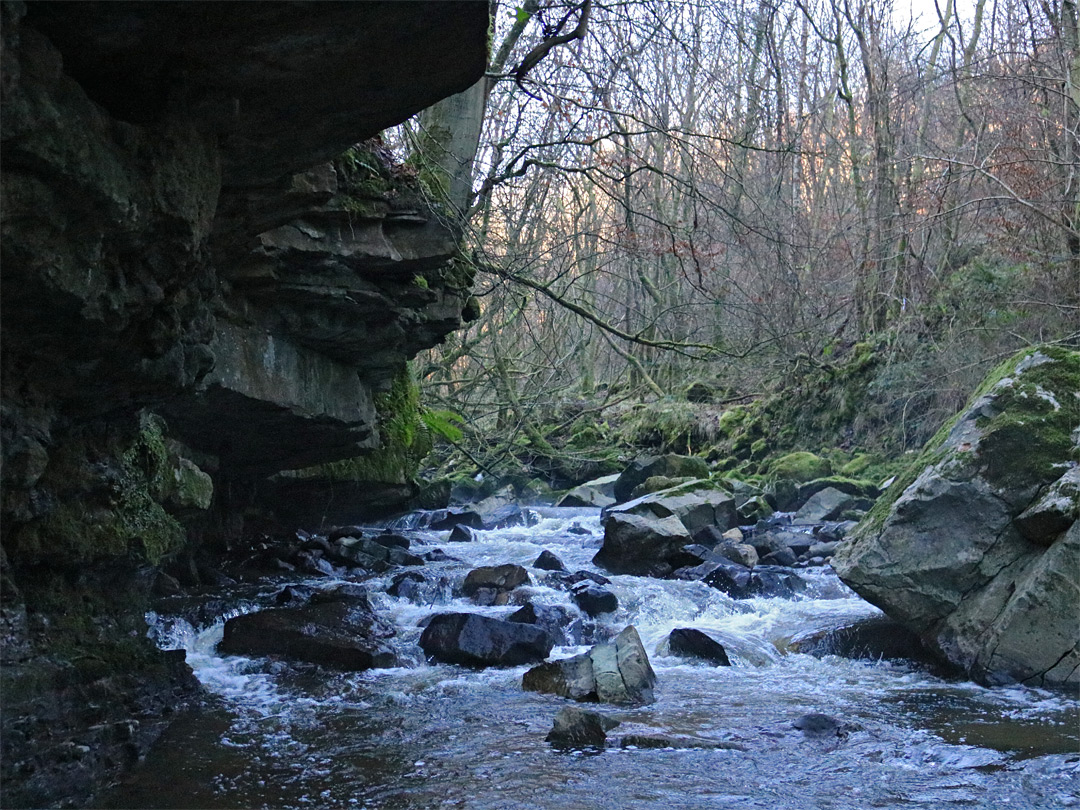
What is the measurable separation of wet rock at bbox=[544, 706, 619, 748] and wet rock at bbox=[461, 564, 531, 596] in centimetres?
397

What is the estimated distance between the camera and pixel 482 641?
6.69 metres

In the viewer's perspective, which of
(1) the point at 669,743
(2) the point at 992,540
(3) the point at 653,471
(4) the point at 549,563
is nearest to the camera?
(1) the point at 669,743

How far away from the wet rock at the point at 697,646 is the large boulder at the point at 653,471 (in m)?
8.66

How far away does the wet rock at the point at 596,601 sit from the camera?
8.17 meters

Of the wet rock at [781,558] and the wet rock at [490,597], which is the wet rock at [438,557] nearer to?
the wet rock at [490,597]

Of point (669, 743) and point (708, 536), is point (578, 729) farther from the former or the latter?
point (708, 536)

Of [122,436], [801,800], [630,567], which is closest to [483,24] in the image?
[122,436]

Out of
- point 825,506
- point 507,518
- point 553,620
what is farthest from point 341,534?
point 825,506

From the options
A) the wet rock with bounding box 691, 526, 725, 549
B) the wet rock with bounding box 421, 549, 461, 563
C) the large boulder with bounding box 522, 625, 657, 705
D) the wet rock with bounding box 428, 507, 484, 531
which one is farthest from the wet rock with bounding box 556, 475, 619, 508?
the large boulder with bounding box 522, 625, 657, 705

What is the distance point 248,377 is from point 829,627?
4.91 m

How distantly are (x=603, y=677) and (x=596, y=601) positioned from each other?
7.76 feet

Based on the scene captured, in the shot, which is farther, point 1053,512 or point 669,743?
point 1053,512

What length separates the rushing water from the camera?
4.05 meters

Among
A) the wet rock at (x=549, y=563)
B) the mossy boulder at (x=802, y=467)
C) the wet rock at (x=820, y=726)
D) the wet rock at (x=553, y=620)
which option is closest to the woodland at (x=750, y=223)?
the mossy boulder at (x=802, y=467)
